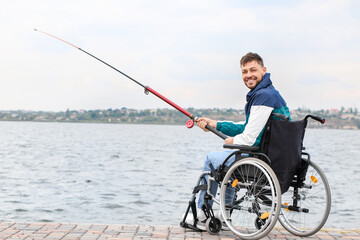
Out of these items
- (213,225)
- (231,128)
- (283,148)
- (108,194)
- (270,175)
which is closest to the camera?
(270,175)

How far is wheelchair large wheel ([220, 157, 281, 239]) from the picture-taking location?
420 cm

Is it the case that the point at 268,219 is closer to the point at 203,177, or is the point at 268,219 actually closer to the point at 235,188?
the point at 235,188

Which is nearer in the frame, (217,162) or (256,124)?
(256,124)

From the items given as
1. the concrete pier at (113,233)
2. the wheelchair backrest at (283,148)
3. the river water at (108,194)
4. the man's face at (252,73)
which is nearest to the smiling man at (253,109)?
the man's face at (252,73)

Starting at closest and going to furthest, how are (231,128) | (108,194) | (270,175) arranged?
(270,175) → (231,128) → (108,194)

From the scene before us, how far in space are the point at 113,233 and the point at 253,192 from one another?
1.27 metres

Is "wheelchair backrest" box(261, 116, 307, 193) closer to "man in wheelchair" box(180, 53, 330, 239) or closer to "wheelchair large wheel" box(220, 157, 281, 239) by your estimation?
"man in wheelchair" box(180, 53, 330, 239)

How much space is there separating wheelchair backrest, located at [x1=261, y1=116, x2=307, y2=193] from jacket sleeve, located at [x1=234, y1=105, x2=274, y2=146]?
63 mm

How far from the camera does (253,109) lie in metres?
4.46

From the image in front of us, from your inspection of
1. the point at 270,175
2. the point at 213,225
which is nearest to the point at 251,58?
the point at 270,175

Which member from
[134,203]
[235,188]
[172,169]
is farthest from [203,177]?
[172,169]

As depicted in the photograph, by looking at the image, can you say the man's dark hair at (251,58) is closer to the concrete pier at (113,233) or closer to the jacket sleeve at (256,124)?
the jacket sleeve at (256,124)

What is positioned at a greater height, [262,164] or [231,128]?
[231,128]

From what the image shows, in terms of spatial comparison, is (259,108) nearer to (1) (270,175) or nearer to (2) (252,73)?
(2) (252,73)
